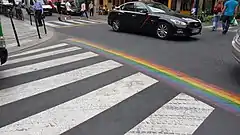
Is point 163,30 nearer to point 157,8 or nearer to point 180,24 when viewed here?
point 180,24

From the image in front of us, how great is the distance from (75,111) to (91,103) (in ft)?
1.30

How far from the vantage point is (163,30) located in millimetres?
11398

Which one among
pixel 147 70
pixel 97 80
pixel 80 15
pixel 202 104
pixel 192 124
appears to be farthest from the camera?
pixel 80 15

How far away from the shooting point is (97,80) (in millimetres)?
5824

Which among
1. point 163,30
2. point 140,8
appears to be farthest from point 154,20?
point 140,8

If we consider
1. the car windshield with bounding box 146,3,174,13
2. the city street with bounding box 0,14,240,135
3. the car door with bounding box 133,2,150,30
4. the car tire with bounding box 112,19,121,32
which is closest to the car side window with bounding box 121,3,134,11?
the car door with bounding box 133,2,150,30

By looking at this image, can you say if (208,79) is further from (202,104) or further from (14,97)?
(14,97)

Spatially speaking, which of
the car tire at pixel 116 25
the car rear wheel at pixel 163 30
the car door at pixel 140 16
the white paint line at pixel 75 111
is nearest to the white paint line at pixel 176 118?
the white paint line at pixel 75 111

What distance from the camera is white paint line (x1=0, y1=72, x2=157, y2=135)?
373 cm

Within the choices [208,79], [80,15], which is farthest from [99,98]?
[80,15]

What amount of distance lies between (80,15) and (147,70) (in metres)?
22.9

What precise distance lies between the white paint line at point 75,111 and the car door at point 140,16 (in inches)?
269

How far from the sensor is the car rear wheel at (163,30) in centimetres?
1116

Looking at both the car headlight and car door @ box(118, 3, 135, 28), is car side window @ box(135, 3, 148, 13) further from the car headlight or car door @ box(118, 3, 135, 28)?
the car headlight
